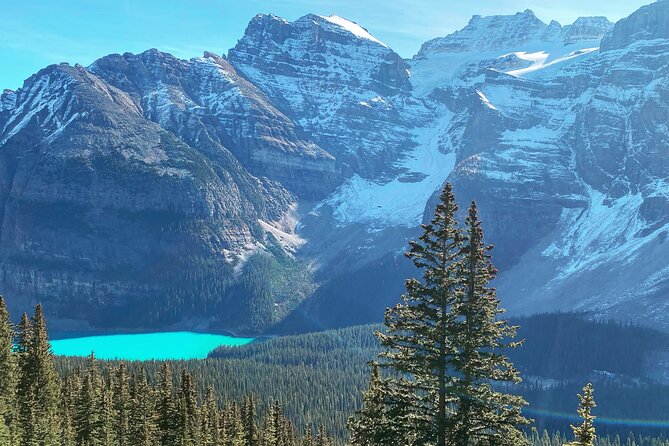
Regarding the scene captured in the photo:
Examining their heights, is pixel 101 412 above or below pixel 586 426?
above

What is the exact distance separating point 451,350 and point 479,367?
1340 millimetres

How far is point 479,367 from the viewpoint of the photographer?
32.1 meters

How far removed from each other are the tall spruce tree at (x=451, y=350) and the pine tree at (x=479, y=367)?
1.6 inches

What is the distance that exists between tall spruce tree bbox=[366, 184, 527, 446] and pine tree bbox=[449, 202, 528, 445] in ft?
0.13

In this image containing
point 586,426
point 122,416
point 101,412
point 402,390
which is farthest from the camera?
point 101,412

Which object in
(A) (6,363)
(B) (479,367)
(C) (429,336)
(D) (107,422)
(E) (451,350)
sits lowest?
(B) (479,367)

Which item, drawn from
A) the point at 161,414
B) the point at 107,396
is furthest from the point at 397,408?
the point at 107,396

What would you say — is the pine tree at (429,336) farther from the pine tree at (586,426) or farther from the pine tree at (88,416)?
the pine tree at (88,416)

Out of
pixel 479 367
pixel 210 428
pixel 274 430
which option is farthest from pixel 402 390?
pixel 210 428

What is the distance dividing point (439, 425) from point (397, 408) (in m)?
2.00

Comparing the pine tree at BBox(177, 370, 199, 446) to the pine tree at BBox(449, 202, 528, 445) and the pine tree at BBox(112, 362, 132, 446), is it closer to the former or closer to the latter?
the pine tree at BBox(112, 362, 132, 446)

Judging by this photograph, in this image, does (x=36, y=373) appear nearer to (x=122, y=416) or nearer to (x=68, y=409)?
(x=68, y=409)

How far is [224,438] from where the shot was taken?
73.8 m

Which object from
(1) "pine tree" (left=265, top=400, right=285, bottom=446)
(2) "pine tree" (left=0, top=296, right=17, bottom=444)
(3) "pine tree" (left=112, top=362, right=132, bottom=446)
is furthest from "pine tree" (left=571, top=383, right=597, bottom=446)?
(2) "pine tree" (left=0, top=296, right=17, bottom=444)
